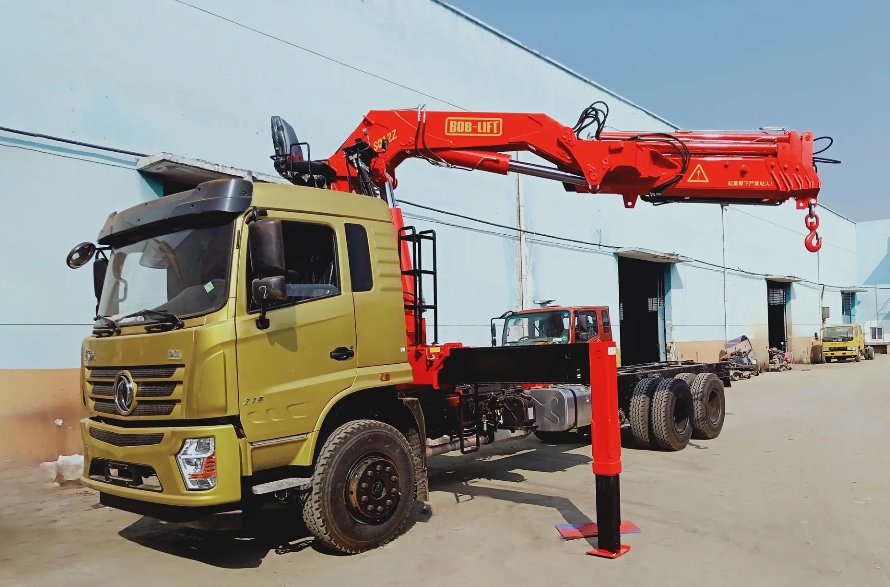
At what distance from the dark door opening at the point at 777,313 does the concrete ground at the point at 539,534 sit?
27.5 meters

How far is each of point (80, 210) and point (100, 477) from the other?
17.2ft

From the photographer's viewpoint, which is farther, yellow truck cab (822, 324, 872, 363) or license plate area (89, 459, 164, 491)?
yellow truck cab (822, 324, 872, 363)

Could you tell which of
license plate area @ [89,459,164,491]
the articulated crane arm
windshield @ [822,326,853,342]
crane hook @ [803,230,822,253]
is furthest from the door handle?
windshield @ [822,326,853,342]

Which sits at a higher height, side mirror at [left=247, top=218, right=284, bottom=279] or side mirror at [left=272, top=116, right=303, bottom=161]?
side mirror at [left=272, top=116, right=303, bottom=161]

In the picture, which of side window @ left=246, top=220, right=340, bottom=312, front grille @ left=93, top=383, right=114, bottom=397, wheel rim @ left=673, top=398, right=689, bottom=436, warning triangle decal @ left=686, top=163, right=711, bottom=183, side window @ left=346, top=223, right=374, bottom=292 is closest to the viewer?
front grille @ left=93, top=383, right=114, bottom=397

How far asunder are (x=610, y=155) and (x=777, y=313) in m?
32.9

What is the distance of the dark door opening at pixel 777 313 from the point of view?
1367 inches

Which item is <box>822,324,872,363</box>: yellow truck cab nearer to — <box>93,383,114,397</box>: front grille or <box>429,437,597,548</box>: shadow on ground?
<box>429,437,597,548</box>: shadow on ground

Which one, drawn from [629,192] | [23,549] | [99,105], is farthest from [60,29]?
[629,192]

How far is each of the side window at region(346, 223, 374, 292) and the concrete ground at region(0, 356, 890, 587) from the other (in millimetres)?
2153

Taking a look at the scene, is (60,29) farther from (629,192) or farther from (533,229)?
(533,229)

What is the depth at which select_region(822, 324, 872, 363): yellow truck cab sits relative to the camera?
3434cm

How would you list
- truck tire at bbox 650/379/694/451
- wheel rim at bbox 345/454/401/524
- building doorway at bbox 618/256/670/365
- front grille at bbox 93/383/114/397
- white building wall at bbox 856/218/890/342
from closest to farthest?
front grille at bbox 93/383/114/397
wheel rim at bbox 345/454/401/524
truck tire at bbox 650/379/694/451
building doorway at bbox 618/256/670/365
white building wall at bbox 856/218/890/342

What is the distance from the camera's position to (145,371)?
4715 mm
